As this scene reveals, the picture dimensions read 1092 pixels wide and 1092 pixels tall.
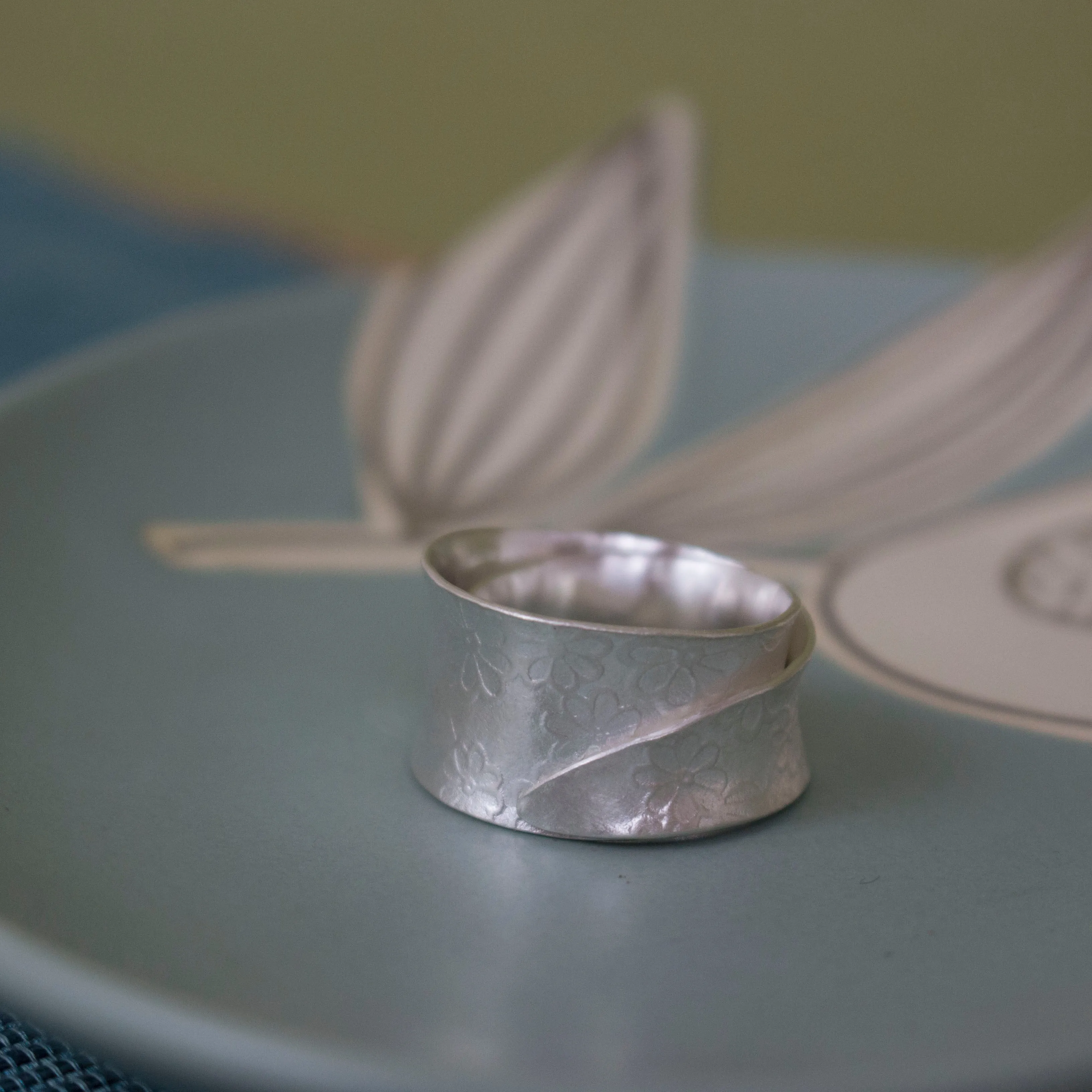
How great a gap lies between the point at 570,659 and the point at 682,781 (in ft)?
0.10

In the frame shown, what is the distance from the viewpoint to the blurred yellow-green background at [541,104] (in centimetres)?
106

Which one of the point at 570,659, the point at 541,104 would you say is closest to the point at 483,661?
the point at 570,659

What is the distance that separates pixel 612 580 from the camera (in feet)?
1.12

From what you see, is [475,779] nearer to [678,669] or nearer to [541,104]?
[678,669]

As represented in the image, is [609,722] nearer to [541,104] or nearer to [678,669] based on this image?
→ [678,669]

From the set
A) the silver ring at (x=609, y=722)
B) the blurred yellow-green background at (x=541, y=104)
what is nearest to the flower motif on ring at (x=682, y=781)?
the silver ring at (x=609, y=722)

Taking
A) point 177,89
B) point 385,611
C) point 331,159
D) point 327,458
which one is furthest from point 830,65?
point 385,611

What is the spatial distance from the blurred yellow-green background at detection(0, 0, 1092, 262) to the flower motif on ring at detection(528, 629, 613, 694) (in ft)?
2.36

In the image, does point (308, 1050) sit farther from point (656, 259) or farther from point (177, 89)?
point (177, 89)

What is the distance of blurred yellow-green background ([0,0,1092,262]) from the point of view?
3.47 feet

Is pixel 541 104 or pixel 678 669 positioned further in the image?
pixel 541 104

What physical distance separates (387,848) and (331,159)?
1.07 meters

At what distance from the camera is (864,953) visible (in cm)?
24

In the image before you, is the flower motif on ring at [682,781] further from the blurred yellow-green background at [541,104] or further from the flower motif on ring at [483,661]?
the blurred yellow-green background at [541,104]
